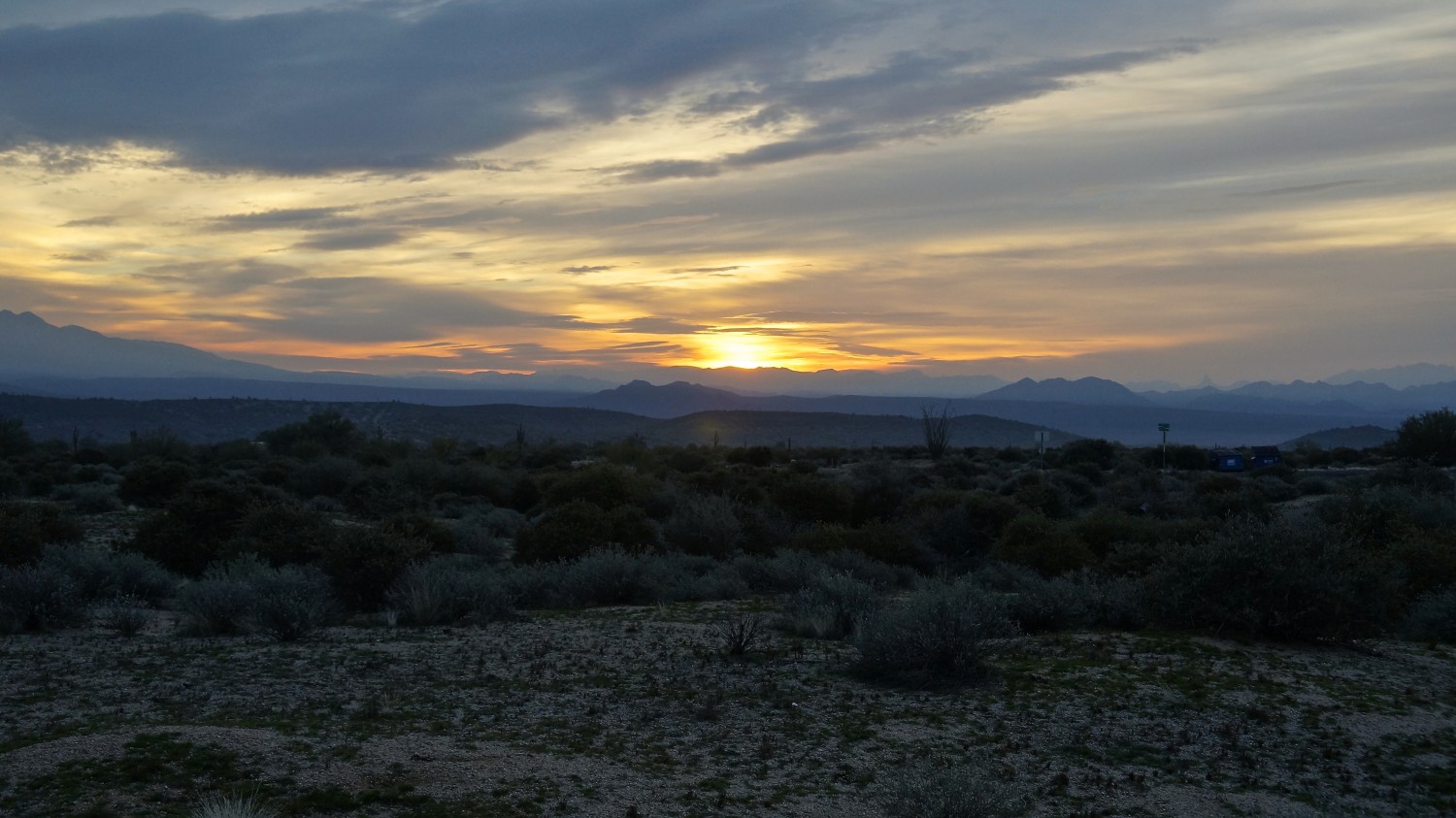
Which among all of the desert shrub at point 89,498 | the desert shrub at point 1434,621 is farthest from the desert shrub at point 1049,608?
the desert shrub at point 89,498

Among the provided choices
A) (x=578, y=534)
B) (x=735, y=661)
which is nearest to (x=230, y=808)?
(x=735, y=661)

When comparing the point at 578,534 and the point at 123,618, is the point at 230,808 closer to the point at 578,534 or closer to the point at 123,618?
the point at 123,618

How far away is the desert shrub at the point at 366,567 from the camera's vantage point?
15.5 meters

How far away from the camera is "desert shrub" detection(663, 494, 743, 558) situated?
77.4ft

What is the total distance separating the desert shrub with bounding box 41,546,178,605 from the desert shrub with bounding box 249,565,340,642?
2.74 metres

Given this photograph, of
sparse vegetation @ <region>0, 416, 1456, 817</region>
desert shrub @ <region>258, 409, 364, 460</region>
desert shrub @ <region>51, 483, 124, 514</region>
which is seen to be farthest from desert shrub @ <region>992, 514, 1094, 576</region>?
desert shrub @ <region>258, 409, 364, 460</region>

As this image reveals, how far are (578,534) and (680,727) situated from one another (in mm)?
12750

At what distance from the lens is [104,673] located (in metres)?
10.1

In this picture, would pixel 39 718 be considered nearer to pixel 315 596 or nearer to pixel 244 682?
pixel 244 682

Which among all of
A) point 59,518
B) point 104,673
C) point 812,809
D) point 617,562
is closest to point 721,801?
point 812,809

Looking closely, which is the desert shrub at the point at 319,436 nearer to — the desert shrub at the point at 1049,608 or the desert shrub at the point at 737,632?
the desert shrub at the point at 737,632

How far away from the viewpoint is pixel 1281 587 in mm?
12492

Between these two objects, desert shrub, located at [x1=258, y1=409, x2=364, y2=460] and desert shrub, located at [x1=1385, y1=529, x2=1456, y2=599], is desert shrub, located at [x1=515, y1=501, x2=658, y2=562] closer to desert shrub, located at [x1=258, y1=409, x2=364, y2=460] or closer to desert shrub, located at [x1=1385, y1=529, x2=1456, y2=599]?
desert shrub, located at [x1=1385, y1=529, x2=1456, y2=599]

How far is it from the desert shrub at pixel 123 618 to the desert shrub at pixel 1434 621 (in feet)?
50.9
